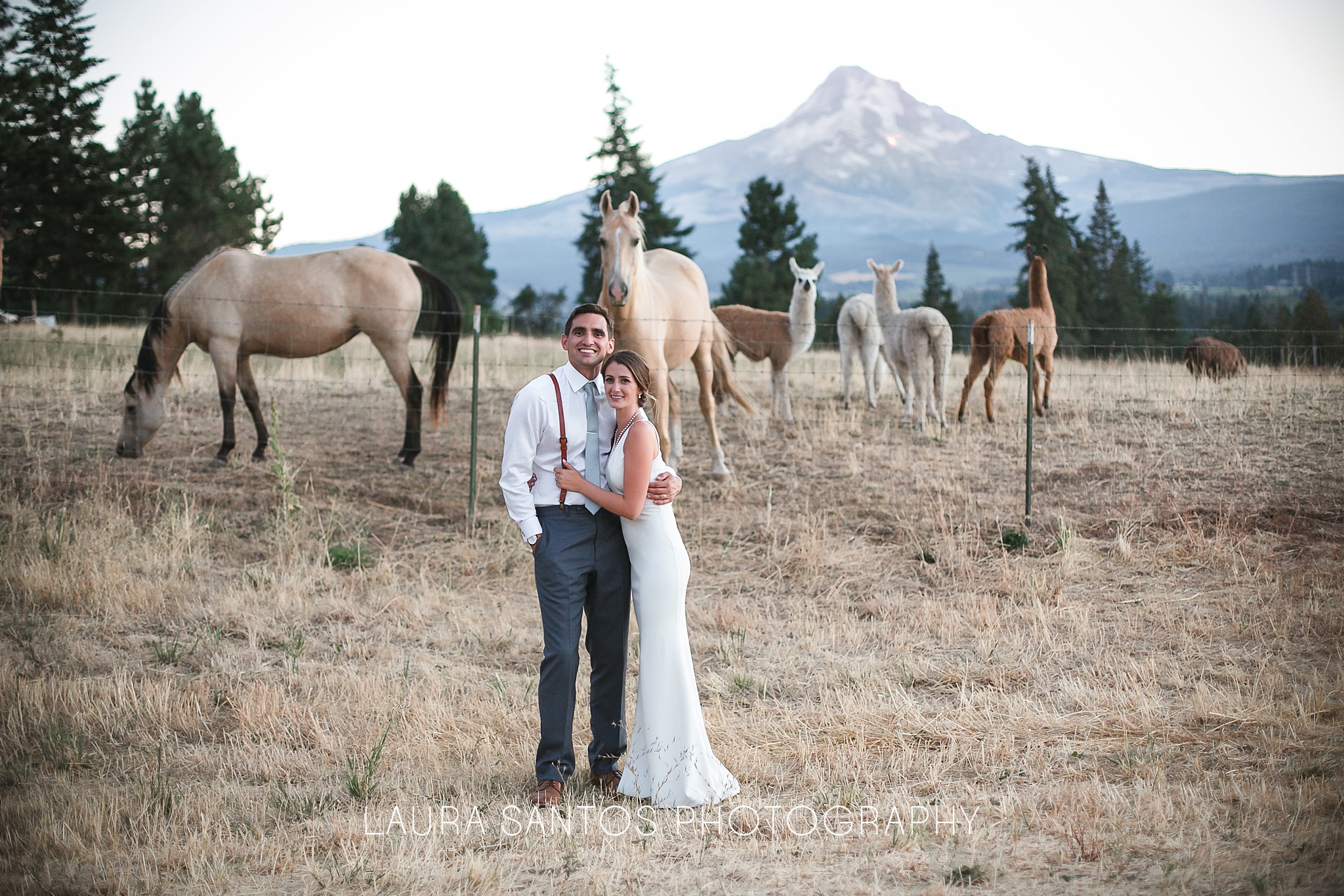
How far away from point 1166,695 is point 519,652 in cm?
348

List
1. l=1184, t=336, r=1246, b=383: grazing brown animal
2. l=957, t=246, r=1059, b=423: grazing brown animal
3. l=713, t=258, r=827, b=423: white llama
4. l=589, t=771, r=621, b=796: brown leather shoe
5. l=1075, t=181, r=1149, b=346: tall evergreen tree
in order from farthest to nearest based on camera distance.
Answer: l=1075, t=181, r=1149, b=346: tall evergreen tree < l=1184, t=336, r=1246, b=383: grazing brown animal < l=713, t=258, r=827, b=423: white llama < l=957, t=246, r=1059, b=423: grazing brown animal < l=589, t=771, r=621, b=796: brown leather shoe

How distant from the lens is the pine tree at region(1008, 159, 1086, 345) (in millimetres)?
37688

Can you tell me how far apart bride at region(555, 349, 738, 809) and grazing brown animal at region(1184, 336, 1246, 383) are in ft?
41.8

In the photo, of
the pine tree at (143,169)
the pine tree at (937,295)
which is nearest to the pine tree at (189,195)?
the pine tree at (143,169)

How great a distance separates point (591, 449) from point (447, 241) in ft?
149

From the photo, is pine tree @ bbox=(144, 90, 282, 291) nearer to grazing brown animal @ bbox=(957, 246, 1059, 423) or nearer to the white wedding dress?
grazing brown animal @ bbox=(957, 246, 1059, 423)

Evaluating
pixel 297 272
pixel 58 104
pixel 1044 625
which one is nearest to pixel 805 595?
pixel 1044 625

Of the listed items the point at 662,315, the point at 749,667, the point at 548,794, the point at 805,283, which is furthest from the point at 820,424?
the point at 548,794

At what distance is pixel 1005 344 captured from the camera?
10.9m

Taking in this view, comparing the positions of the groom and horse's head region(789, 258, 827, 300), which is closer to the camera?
the groom

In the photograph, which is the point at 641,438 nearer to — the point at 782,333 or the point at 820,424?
the point at 820,424

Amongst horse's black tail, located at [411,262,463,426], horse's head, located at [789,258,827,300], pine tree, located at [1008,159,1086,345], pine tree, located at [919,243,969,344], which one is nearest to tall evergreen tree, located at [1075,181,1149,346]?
pine tree, located at [1008,159,1086,345]

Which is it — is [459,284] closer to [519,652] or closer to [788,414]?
[788,414]

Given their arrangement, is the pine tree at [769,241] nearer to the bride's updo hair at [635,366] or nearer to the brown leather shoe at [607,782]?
the bride's updo hair at [635,366]
